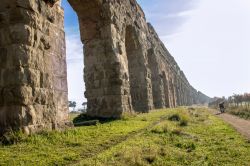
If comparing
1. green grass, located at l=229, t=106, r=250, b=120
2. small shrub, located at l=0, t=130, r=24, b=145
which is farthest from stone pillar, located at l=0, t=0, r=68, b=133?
green grass, located at l=229, t=106, r=250, b=120

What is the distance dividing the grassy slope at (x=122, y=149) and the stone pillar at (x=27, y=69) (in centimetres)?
41

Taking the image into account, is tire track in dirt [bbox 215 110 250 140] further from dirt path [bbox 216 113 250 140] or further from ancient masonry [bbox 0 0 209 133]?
ancient masonry [bbox 0 0 209 133]

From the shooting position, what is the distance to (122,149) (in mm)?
5375

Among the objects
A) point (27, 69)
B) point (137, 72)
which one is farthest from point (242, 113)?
point (27, 69)

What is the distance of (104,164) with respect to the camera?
4.50m

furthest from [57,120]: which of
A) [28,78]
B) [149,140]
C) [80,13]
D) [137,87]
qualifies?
[137,87]

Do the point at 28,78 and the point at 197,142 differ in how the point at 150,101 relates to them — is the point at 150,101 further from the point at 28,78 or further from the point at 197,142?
the point at 28,78

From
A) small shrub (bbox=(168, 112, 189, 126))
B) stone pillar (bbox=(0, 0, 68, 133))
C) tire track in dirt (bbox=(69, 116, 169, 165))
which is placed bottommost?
tire track in dirt (bbox=(69, 116, 169, 165))

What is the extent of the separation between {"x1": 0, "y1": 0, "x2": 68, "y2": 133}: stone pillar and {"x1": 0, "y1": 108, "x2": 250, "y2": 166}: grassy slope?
414mm

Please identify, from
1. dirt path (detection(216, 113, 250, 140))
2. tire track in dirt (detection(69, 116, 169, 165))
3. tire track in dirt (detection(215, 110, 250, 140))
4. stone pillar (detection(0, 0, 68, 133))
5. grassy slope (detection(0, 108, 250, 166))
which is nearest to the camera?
grassy slope (detection(0, 108, 250, 166))

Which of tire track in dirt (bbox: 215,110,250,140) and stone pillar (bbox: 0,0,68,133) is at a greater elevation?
stone pillar (bbox: 0,0,68,133)

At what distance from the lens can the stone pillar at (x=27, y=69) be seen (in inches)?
219

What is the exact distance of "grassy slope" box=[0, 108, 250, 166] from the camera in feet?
15.2

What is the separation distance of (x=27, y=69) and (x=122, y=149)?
7.62 feet
